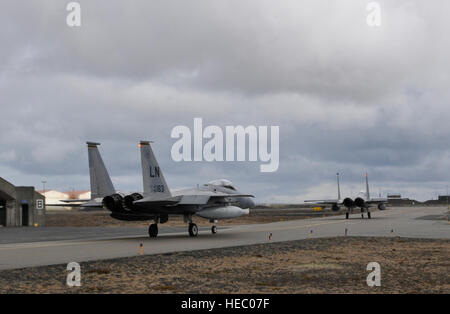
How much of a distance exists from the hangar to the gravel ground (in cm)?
3635

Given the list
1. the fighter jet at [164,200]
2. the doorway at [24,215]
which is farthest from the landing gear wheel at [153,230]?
the doorway at [24,215]

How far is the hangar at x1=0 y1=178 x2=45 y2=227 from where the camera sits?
4875cm

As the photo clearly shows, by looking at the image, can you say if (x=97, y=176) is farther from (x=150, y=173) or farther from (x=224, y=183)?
(x=224, y=183)

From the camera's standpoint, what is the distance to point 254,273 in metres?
13.3

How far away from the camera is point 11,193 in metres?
48.6

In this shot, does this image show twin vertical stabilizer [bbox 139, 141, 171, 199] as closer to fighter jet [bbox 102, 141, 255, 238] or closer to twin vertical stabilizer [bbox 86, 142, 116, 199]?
fighter jet [bbox 102, 141, 255, 238]

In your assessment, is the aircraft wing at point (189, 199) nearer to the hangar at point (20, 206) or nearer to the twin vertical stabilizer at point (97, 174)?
the twin vertical stabilizer at point (97, 174)

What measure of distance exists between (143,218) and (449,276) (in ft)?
58.8

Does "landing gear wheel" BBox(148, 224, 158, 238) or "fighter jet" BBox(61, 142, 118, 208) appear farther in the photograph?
"landing gear wheel" BBox(148, 224, 158, 238)

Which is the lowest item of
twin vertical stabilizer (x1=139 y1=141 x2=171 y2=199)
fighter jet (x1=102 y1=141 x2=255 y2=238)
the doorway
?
the doorway

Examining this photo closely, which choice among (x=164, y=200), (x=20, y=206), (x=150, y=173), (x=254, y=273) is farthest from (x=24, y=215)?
(x=254, y=273)

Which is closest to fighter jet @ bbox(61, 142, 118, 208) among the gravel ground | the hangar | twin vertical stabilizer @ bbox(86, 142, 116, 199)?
twin vertical stabilizer @ bbox(86, 142, 116, 199)

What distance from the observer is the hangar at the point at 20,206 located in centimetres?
4875
